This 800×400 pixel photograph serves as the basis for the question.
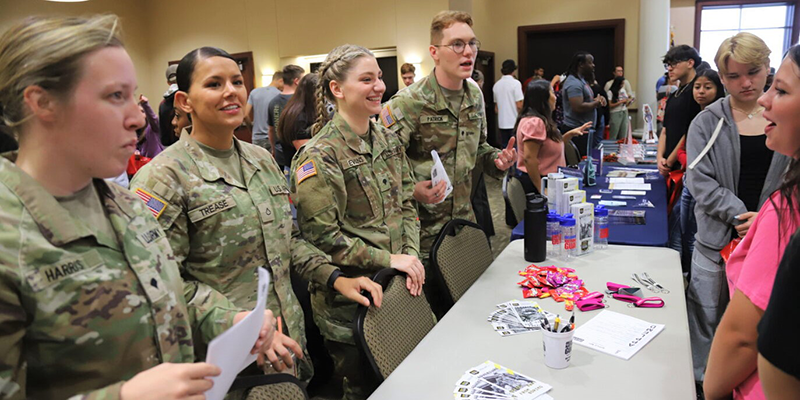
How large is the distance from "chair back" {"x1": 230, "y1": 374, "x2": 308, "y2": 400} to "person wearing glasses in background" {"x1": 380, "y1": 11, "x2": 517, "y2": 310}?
1361 millimetres

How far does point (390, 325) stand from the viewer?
1.72 m

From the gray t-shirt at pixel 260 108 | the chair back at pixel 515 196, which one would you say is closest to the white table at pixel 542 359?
the chair back at pixel 515 196

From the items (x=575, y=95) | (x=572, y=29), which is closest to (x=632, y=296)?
(x=575, y=95)

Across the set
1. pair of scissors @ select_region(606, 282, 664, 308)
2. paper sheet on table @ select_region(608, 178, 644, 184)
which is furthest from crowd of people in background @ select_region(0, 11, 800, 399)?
paper sheet on table @ select_region(608, 178, 644, 184)

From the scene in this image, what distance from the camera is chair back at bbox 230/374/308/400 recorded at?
1253 mm

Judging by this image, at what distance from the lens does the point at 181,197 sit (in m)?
1.44

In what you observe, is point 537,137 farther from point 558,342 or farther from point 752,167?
point 558,342

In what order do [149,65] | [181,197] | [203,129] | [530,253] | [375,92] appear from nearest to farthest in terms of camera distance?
[181,197] < [203,129] < [375,92] < [530,253] < [149,65]

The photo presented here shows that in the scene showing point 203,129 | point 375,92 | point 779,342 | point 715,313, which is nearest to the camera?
point 779,342

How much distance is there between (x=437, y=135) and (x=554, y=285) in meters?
1.04

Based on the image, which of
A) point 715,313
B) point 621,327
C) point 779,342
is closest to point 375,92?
point 621,327

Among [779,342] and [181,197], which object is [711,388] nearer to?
[779,342]

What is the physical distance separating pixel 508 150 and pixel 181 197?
1818 mm

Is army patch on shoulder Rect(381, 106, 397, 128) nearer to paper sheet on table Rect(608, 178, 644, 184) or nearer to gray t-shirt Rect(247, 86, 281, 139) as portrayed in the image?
paper sheet on table Rect(608, 178, 644, 184)
